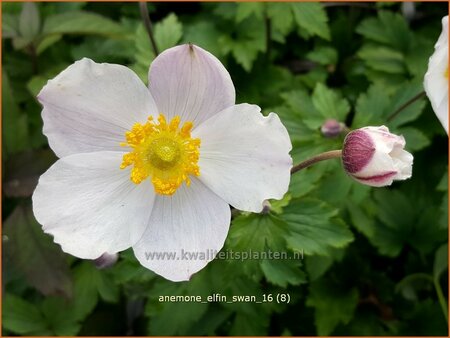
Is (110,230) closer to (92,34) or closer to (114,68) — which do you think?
(114,68)

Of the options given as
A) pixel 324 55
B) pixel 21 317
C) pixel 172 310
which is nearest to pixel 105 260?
pixel 172 310

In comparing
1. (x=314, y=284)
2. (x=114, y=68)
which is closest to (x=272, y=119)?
(x=114, y=68)

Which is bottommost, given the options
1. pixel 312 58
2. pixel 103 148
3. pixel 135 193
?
pixel 312 58

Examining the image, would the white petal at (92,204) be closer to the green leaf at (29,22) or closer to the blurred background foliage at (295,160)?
the blurred background foliage at (295,160)

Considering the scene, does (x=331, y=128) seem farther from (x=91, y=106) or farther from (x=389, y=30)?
(x=91, y=106)

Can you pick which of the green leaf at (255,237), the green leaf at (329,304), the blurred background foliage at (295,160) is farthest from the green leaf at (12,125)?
the green leaf at (329,304)

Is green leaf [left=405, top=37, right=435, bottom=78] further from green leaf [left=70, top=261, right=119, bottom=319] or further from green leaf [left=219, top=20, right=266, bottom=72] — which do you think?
green leaf [left=70, top=261, right=119, bottom=319]

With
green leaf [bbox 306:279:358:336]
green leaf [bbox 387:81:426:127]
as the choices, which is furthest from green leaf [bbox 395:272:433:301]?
green leaf [bbox 387:81:426:127]
